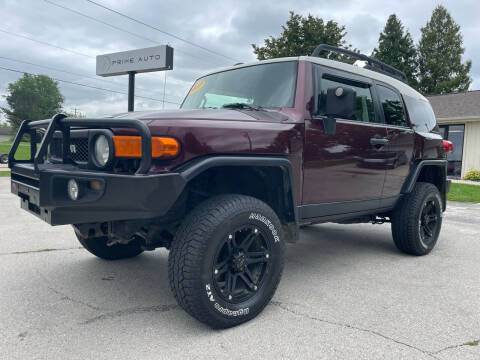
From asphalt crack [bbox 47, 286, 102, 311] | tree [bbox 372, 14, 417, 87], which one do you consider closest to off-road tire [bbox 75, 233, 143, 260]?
asphalt crack [bbox 47, 286, 102, 311]

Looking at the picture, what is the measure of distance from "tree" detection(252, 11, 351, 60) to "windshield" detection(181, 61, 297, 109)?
20360mm

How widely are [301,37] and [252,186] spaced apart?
22.4 metres

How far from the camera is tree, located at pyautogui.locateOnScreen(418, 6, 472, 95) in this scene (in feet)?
128

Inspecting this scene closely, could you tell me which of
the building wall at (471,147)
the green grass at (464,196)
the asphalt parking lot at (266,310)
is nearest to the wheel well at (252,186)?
the asphalt parking lot at (266,310)

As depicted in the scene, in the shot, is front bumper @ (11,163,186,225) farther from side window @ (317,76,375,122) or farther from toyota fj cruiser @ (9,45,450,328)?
side window @ (317,76,375,122)

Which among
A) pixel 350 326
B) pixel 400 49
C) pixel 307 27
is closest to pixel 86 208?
pixel 350 326

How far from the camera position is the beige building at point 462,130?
59.2 ft

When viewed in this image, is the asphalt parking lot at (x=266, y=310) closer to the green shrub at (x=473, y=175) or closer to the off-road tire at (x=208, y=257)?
the off-road tire at (x=208, y=257)

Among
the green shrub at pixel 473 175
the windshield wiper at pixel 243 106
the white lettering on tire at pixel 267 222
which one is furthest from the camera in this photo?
the green shrub at pixel 473 175

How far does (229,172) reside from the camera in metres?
2.92

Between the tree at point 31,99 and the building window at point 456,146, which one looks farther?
the tree at point 31,99

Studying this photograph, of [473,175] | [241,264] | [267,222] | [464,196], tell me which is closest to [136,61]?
[464,196]

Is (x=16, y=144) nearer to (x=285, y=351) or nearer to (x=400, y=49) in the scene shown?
(x=285, y=351)

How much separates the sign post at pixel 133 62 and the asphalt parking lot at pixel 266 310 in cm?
1625
